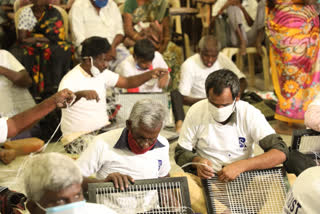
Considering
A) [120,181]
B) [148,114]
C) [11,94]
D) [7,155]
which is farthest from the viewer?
[11,94]

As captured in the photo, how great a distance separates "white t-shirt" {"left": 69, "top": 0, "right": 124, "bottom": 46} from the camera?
17.9 ft

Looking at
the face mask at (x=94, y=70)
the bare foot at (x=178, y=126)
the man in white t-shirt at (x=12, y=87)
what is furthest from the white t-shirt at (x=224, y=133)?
the man in white t-shirt at (x=12, y=87)

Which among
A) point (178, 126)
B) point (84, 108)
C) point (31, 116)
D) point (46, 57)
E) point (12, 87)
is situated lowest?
point (178, 126)

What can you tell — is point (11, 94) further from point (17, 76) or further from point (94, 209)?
point (94, 209)

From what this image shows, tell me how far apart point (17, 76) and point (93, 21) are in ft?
4.97

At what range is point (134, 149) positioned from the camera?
8.01 ft

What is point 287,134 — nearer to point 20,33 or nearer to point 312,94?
point 312,94

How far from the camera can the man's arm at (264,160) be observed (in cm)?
260

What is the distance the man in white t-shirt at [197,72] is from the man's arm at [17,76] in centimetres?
152

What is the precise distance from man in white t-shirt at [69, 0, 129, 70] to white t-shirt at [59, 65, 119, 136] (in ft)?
4.22

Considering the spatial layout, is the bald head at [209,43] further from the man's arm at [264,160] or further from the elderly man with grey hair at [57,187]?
the elderly man with grey hair at [57,187]

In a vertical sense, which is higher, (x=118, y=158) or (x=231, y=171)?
(x=118, y=158)

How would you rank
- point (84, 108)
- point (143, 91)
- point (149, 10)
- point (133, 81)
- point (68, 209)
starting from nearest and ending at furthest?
1. point (68, 209)
2. point (84, 108)
3. point (133, 81)
4. point (143, 91)
5. point (149, 10)

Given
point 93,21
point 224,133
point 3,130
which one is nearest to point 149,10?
point 93,21
